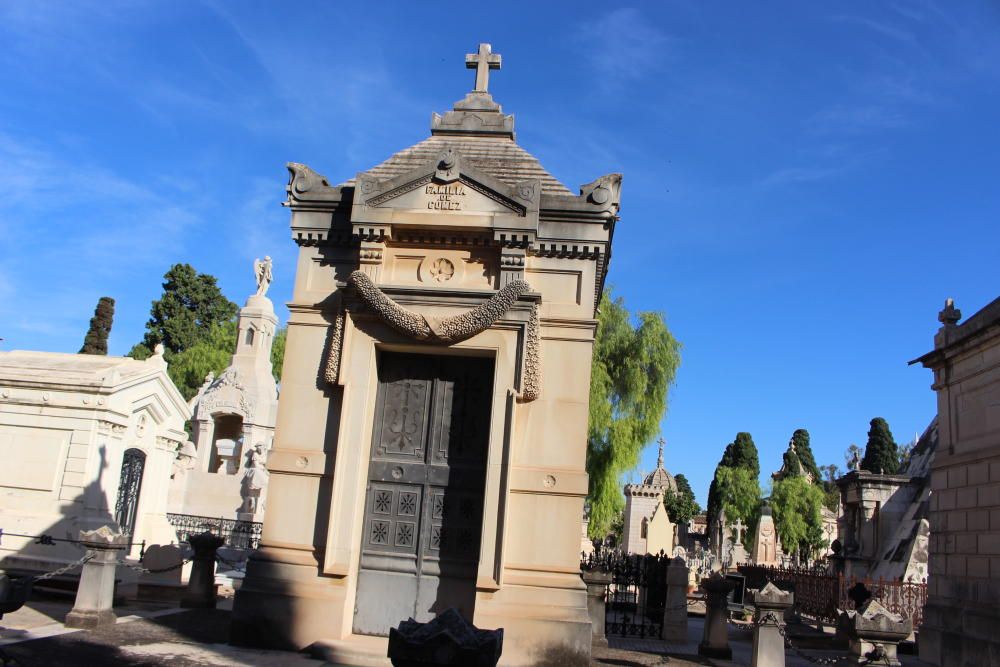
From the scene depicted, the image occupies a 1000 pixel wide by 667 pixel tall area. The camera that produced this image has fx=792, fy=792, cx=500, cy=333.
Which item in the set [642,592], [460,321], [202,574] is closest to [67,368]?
[202,574]

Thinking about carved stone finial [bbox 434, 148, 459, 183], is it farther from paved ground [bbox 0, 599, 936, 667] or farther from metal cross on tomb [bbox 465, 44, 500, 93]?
paved ground [bbox 0, 599, 936, 667]

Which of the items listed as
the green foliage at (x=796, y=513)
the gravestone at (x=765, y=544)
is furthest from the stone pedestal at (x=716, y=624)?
the green foliage at (x=796, y=513)

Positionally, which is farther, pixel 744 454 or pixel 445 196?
pixel 744 454

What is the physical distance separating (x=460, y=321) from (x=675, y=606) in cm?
828

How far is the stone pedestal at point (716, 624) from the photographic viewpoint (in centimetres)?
1284

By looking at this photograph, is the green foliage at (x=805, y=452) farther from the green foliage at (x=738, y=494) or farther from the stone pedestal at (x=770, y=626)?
the stone pedestal at (x=770, y=626)

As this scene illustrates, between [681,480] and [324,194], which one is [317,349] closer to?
[324,194]

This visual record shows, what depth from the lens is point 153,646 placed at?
9.57 metres

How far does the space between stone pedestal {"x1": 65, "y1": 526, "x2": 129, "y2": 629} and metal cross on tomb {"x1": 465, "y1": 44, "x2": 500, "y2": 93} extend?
28.9 feet

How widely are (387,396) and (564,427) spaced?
2.49 m

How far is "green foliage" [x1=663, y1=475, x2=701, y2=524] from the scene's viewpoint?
65.8 meters

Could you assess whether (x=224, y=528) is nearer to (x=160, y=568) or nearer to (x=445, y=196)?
(x=160, y=568)

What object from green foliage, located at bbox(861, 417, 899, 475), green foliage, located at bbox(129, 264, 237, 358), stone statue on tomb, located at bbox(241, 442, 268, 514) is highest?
green foliage, located at bbox(129, 264, 237, 358)

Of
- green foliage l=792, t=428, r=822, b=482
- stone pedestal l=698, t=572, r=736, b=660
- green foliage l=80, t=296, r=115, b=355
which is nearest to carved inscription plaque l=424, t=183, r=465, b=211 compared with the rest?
stone pedestal l=698, t=572, r=736, b=660
